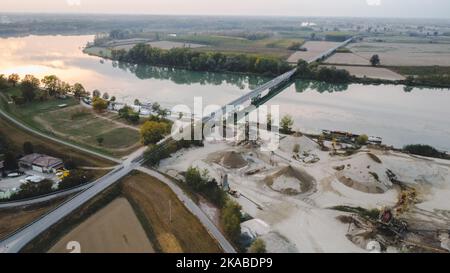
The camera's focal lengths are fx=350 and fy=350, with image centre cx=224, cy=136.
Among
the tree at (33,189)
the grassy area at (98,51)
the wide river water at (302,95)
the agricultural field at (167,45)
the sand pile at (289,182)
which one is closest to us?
the tree at (33,189)

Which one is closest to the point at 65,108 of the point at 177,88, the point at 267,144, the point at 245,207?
the point at 177,88

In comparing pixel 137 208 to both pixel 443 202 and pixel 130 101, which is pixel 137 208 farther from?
pixel 130 101

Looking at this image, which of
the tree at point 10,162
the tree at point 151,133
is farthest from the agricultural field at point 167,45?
the tree at point 10,162

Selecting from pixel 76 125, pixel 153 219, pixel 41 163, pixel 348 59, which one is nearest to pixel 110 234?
pixel 153 219

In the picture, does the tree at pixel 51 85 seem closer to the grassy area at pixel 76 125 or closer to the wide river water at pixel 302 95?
the grassy area at pixel 76 125

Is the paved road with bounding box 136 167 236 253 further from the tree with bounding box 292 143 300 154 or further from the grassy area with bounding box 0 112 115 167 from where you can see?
the tree with bounding box 292 143 300 154
